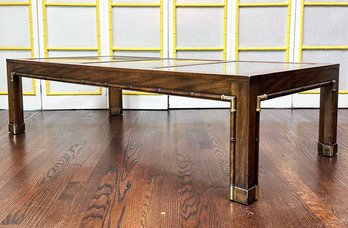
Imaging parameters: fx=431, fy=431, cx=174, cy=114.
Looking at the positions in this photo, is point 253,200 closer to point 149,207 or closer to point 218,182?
point 218,182

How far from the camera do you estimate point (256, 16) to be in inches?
137

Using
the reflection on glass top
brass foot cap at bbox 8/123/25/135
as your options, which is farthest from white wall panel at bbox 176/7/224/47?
brass foot cap at bbox 8/123/25/135

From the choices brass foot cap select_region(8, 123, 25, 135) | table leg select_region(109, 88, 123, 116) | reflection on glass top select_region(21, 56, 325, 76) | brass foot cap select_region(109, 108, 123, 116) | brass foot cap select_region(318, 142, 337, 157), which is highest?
reflection on glass top select_region(21, 56, 325, 76)

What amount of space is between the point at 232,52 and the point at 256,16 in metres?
0.34

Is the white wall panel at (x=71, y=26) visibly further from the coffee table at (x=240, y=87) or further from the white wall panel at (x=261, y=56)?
the coffee table at (x=240, y=87)

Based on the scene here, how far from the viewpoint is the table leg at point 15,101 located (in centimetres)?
260

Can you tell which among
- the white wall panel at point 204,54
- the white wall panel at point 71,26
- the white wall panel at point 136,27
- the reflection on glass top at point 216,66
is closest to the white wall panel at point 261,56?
the white wall panel at point 204,54

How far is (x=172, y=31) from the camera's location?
3.50 metres

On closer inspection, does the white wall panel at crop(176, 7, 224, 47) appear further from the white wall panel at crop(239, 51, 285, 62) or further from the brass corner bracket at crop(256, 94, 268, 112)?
the brass corner bracket at crop(256, 94, 268, 112)

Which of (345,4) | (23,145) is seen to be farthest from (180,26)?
(23,145)

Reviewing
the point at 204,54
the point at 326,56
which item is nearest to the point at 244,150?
the point at 204,54

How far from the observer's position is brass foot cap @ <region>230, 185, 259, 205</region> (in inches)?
59.2

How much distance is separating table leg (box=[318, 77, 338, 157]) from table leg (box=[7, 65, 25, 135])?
1745 millimetres

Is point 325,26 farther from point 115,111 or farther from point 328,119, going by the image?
point 115,111
